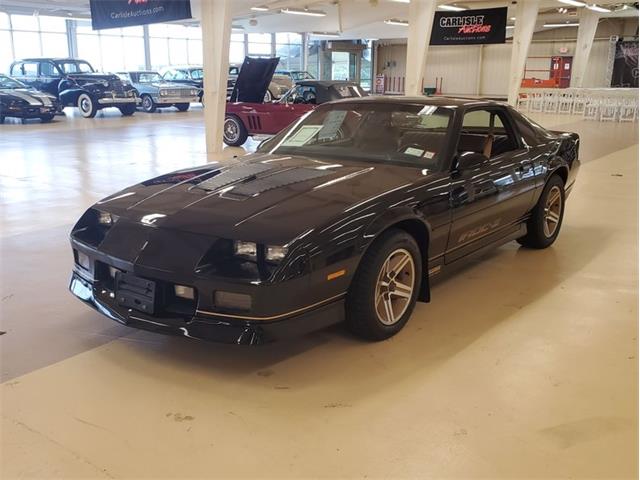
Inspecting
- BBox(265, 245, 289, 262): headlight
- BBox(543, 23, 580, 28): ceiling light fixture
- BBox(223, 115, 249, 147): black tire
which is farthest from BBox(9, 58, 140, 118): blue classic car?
BBox(543, 23, 580, 28): ceiling light fixture

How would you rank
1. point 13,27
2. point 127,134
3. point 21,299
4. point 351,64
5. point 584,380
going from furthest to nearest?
1. point 351,64
2. point 13,27
3. point 127,134
4. point 21,299
5. point 584,380

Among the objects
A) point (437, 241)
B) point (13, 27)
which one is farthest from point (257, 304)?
point (13, 27)

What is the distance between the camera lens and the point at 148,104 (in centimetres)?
2048

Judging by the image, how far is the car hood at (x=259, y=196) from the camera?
2879 millimetres

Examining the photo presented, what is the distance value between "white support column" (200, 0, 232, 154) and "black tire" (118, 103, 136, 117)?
8850 millimetres

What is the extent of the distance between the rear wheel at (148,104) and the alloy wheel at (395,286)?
60.9ft

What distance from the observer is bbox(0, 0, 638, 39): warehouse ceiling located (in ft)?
65.9

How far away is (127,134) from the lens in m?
13.9

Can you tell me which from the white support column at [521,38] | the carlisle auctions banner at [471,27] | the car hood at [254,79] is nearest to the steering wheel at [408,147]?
the car hood at [254,79]

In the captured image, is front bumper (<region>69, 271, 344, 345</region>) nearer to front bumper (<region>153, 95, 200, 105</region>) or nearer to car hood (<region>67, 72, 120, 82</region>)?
car hood (<region>67, 72, 120, 82</region>)

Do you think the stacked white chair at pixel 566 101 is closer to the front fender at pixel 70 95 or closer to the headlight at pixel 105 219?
the front fender at pixel 70 95

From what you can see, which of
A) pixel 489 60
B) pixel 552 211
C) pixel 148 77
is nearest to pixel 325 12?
pixel 148 77

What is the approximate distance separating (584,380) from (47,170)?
8.24 m

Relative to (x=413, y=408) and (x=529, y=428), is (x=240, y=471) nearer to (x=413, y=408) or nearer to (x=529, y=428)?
(x=413, y=408)
